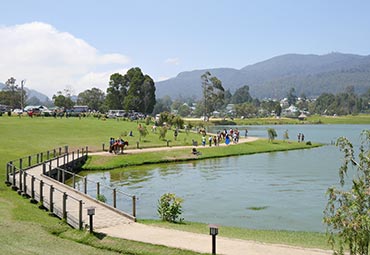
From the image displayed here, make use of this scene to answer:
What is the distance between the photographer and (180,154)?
52719mm

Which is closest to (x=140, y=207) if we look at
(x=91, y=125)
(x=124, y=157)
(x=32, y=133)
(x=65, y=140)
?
(x=124, y=157)

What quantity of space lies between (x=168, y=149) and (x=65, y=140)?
13.2 meters

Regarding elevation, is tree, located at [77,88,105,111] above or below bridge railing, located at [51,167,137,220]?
above

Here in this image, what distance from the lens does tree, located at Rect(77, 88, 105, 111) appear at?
595 ft

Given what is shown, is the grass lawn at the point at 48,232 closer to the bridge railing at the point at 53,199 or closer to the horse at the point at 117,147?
the bridge railing at the point at 53,199

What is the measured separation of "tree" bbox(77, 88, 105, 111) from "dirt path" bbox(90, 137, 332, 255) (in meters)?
166

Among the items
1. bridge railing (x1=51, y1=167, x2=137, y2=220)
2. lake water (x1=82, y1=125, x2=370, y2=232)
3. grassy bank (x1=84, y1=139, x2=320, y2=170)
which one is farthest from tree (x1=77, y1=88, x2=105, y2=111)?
bridge railing (x1=51, y1=167, x2=137, y2=220)

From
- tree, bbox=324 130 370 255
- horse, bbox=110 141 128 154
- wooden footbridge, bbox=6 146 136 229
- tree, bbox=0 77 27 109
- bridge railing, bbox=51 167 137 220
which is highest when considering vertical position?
tree, bbox=0 77 27 109

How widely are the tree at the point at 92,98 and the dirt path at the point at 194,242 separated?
16559 cm

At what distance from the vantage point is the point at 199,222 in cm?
2280

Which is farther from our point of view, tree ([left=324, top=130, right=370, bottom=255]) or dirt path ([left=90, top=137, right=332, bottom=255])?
dirt path ([left=90, top=137, right=332, bottom=255])

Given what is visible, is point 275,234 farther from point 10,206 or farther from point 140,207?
point 10,206

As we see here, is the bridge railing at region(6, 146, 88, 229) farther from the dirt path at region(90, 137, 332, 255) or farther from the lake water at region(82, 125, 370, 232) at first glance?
the lake water at region(82, 125, 370, 232)

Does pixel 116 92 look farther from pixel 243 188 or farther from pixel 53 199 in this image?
pixel 53 199
